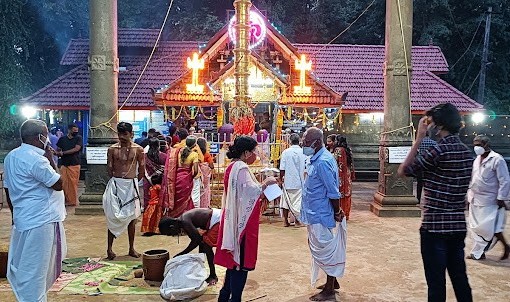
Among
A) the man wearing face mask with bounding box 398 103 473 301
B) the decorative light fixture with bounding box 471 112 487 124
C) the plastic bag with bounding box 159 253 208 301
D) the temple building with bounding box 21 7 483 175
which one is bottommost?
the plastic bag with bounding box 159 253 208 301

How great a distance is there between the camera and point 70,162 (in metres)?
11.3

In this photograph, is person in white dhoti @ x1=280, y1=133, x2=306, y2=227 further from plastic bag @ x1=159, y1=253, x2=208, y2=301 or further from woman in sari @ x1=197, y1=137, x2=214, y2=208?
plastic bag @ x1=159, y1=253, x2=208, y2=301

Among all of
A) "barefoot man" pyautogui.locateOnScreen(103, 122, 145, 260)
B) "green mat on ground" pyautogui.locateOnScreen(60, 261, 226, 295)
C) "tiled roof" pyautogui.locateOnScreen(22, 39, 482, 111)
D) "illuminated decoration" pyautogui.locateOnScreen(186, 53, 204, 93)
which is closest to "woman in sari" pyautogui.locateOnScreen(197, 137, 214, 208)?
"barefoot man" pyautogui.locateOnScreen(103, 122, 145, 260)

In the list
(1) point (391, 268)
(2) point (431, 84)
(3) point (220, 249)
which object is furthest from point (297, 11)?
(3) point (220, 249)

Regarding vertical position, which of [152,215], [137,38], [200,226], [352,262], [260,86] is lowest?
[352,262]

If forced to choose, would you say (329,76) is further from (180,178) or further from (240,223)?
(240,223)

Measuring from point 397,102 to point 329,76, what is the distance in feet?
25.4

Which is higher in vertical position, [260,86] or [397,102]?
[260,86]

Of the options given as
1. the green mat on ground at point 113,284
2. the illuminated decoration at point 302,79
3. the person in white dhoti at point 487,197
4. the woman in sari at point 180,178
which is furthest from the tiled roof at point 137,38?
the person in white dhoti at point 487,197

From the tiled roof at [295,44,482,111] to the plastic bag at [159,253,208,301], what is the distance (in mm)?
12354

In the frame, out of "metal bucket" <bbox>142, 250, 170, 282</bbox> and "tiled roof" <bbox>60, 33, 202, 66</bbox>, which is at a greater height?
"tiled roof" <bbox>60, 33, 202, 66</bbox>

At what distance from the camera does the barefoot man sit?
680 centimetres

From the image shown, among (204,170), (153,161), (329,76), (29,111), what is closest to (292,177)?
(204,170)

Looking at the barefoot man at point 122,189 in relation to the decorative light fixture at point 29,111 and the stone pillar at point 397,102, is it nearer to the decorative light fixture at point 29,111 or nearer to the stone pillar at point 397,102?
the stone pillar at point 397,102
